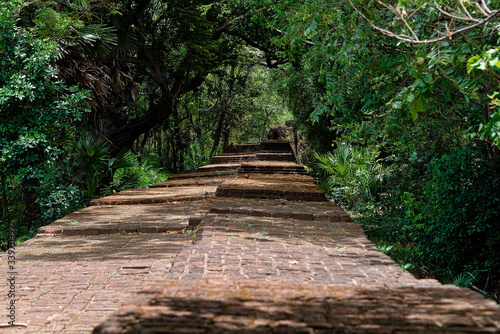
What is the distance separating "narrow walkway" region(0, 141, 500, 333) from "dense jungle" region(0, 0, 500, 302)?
4.54 feet

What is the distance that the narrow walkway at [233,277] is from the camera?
1771 millimetres

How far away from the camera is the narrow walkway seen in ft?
5.81

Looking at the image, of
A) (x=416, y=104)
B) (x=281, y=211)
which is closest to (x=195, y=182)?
(x=281, y=211)

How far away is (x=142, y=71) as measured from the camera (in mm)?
12586

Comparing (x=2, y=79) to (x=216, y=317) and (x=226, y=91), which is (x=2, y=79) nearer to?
(x=216, y=317)

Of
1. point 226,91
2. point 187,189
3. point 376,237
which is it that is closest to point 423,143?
point 376,237

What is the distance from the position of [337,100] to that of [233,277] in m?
3.16

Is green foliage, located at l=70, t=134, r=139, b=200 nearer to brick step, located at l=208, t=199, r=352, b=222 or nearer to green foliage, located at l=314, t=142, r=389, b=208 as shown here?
brick step, located at l=208, t=199, r=352, b=222

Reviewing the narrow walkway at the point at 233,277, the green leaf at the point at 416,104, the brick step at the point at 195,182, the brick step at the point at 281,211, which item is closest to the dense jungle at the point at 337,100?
the green leaf at the point at 416,104

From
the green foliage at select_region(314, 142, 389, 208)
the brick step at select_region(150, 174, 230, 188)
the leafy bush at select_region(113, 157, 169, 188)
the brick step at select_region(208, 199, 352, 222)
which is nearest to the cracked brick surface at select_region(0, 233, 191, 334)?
the brick step at select_region(208, 199, 352, 222)

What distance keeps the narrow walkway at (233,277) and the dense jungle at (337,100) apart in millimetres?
1383

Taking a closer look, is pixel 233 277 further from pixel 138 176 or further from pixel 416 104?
pixel 138 176

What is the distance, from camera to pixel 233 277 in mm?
2629

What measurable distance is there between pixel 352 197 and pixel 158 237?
7080 mm
